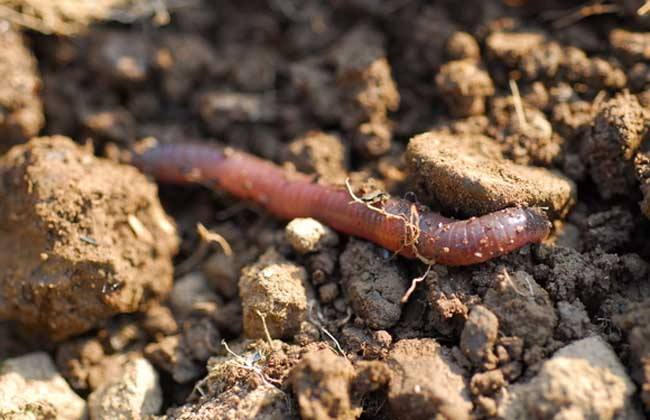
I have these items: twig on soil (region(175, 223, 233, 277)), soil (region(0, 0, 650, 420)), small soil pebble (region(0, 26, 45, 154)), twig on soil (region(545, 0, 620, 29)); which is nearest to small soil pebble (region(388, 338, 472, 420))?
soil (region(0, 0, 650, 420))

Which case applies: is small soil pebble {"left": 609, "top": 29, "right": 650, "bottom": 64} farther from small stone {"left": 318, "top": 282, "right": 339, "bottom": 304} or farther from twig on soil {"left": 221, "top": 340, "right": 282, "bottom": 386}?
twig on soil {"left": 221, "top": 340, "right": 282, "bottom": 386}

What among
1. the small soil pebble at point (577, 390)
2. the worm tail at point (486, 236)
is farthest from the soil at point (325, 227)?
the worm tail at point (486, 236)

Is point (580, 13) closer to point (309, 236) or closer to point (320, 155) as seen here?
point (320, 155)

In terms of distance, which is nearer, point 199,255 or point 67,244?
point 67,244

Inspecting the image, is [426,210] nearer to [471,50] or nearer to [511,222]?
[511,222]

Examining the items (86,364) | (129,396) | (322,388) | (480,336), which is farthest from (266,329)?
(86,364)
